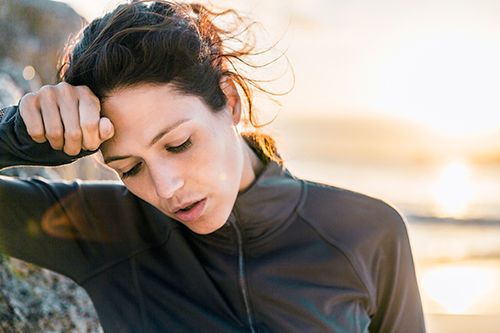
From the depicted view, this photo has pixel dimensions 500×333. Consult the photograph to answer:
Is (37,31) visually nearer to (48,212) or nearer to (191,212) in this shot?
(48,212)

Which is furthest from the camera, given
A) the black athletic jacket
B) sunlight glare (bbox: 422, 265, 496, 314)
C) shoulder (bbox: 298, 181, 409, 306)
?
sunlight glare (bbox: 422, 265, 496, 314)

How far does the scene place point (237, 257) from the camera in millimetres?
3201

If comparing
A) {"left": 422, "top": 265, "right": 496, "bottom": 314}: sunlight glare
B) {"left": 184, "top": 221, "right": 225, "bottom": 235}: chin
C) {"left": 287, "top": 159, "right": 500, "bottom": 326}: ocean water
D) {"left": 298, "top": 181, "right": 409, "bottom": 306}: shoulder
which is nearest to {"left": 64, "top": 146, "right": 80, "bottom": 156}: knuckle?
{"left": 184, "top": 221, "right": 225, "bottom": 235}: chin

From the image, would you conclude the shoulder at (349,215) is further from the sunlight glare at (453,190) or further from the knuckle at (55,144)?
A: the sunlight glare at (453,190)

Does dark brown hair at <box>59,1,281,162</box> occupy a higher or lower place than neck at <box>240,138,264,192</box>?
higher

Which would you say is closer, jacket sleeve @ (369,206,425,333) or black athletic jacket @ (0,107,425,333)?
black athletic jacket @ (0,107,425,333)

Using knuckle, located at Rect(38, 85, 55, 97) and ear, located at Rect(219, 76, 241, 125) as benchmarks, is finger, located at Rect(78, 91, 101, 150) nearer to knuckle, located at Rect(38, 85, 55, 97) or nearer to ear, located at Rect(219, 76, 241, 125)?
knuckle, located at Rect(38, 85, 55, 97)

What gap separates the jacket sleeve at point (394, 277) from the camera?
3260 mm

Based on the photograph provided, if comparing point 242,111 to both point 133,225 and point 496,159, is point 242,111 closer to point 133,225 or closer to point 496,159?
point 133,225

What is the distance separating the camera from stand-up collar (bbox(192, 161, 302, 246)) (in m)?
3.22

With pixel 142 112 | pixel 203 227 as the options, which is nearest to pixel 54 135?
pixel 142 112

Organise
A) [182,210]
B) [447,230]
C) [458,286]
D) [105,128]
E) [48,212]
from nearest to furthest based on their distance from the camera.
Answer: [105,128]
[182,210]
[48,212]
[458,286]
[447,230]

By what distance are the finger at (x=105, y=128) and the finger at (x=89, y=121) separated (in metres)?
0.01

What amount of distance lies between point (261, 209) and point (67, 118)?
3.08ft
